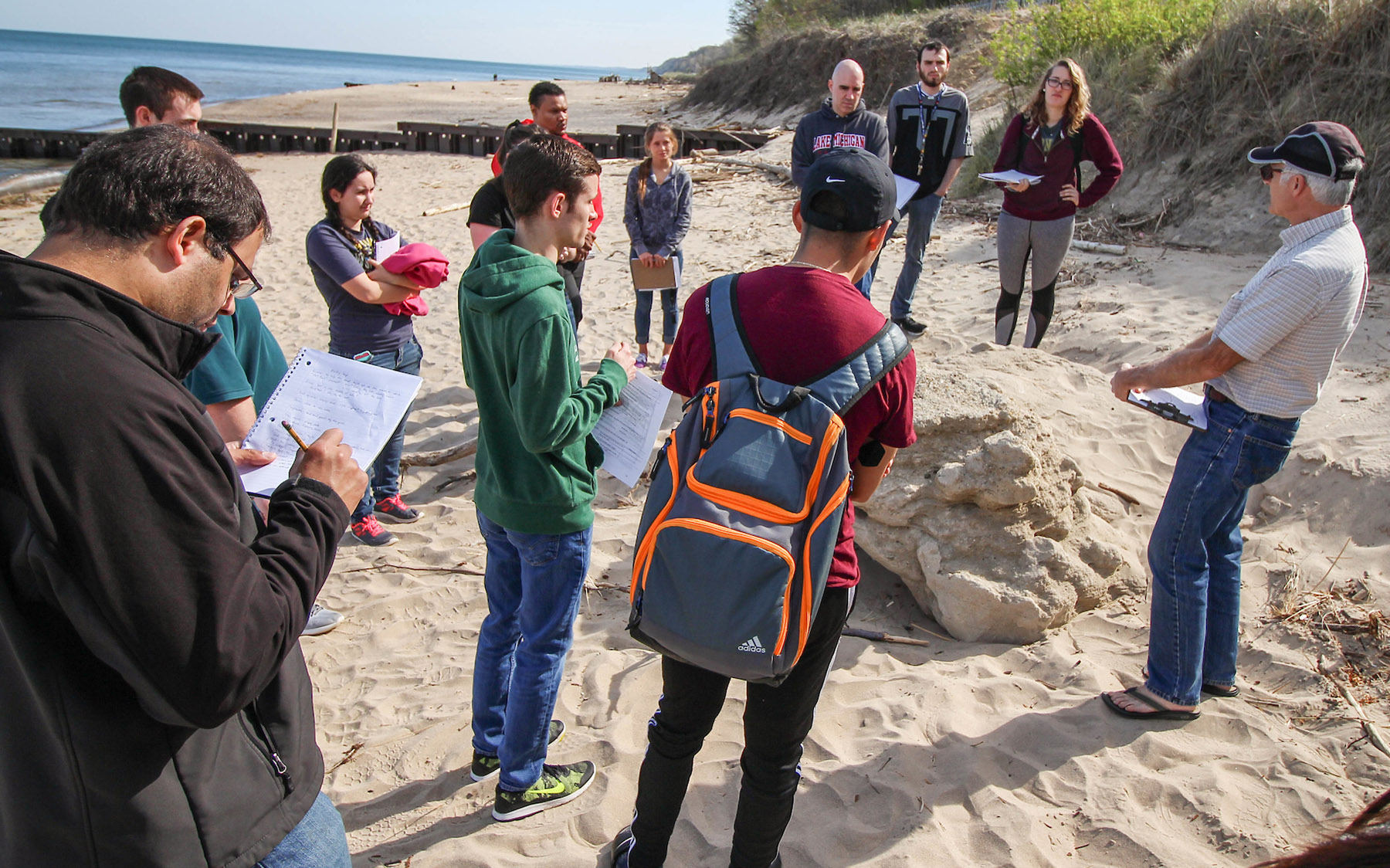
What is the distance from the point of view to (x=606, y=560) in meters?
4.24

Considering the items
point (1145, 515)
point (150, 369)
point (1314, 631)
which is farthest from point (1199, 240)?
point (150, 369)

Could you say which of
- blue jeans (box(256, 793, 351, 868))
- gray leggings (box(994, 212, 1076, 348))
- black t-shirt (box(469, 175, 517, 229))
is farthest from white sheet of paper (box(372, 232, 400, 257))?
gray leggings (box(994, 212, 1076, 348))

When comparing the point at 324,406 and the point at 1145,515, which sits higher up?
the point at 324,406

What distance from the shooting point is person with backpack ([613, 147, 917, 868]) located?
1.85 meters

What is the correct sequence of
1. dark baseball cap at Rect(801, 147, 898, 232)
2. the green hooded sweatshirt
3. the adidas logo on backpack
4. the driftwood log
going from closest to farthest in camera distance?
the adidas logo on backpack
dark baseball cap at Rect(801, 147, 898, 232)
the green hooded sweatshirt
the driftwood log

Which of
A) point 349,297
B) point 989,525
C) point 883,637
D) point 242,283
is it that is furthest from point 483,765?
point 349,297

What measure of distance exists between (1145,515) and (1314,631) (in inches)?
40.2

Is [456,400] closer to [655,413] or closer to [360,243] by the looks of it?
[360,243]

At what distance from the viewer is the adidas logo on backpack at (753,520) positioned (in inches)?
68.9

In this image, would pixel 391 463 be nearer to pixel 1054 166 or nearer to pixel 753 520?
pixel 753 520

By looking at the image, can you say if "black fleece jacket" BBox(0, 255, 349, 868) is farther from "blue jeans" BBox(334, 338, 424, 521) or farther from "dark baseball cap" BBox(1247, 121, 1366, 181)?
"blue jeans" BBox(334, 338, 424, 521)

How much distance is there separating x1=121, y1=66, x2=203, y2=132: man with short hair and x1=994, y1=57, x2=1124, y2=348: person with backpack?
15.8 ft

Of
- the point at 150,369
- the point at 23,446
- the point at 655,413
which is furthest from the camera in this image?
the point at 655,413

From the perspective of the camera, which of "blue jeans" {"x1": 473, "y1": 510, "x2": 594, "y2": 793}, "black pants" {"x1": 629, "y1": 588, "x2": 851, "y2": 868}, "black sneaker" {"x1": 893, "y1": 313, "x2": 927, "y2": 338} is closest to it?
"black pants" {"x1": 629, "y1": 588, "x2": 851, "y2": 868}
